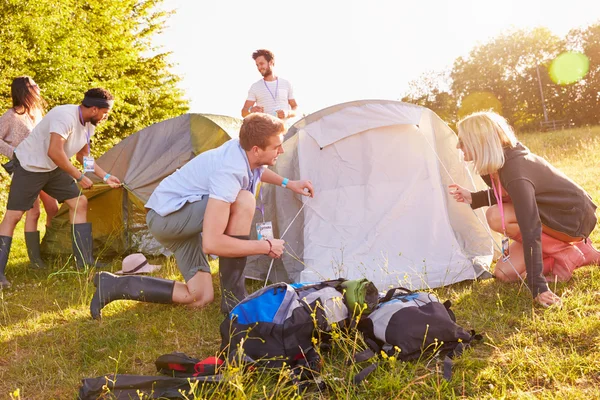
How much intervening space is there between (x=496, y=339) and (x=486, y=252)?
1.45 m

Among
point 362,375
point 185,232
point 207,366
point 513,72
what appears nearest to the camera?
point 362,375

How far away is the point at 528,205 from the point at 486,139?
0.43 meters

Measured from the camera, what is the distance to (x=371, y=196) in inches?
159

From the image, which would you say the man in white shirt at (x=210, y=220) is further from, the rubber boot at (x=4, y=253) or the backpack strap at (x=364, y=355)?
the rubber boot at (x=4, y=253)

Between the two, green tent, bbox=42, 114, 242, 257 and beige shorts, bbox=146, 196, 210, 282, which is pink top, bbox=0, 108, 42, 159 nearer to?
green tent, bbox=42, 114, 242, 257

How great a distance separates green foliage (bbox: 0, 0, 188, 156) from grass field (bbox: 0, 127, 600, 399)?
6.78 meters

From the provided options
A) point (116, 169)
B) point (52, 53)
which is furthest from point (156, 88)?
point (116, 169)

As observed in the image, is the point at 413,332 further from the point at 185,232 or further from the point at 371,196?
the point at 371,196

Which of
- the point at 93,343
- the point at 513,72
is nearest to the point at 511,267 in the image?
the point at 93,343

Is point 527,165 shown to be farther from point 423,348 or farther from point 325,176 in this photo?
point 325,176

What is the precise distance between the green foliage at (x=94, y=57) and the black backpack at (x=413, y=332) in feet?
27.2

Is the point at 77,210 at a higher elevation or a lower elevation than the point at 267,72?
lower

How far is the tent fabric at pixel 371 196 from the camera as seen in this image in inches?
152

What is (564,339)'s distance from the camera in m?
2.41
